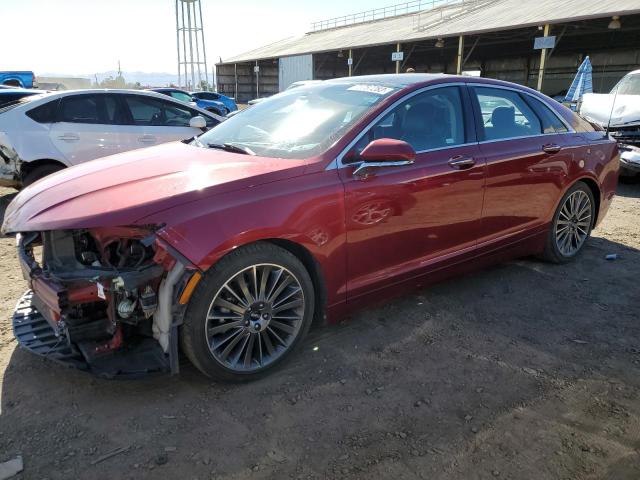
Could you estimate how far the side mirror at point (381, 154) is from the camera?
2878mm

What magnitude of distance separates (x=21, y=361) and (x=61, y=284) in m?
0.92

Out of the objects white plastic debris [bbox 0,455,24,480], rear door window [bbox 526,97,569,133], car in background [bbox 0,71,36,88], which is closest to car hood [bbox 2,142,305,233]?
white plastic debris [bbox 0,455,24,480]

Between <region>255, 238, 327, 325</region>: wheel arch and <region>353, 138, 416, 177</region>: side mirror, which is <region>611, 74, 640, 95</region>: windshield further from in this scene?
<region>255, 238, 327, 325</region>: wheel arch

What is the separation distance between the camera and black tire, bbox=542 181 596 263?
4.47 m

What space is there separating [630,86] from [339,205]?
952 centimetres

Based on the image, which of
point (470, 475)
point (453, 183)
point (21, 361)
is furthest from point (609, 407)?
point (21, 361)

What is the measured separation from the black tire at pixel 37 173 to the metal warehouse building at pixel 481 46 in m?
19.1

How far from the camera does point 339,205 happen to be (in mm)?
2885

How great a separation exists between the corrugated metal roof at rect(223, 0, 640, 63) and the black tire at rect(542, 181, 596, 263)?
16.5 m

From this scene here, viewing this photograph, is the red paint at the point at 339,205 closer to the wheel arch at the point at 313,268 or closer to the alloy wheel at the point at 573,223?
the wheel arch at the point at 313,268

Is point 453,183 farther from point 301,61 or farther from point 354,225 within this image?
point 301,61

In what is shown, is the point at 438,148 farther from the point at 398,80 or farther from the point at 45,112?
the point at 45,112

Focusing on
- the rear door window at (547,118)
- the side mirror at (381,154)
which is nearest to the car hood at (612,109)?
the rear door window at (547,118)

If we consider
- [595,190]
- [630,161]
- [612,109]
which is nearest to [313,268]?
[595,190]
